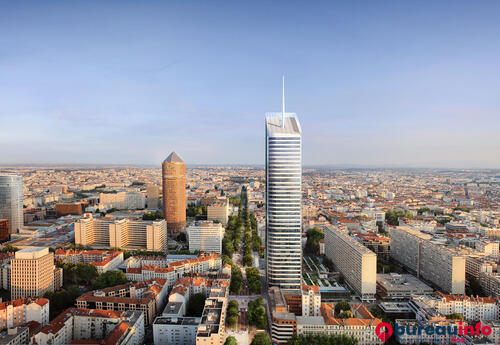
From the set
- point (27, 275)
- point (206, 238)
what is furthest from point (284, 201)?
point (27, 275)

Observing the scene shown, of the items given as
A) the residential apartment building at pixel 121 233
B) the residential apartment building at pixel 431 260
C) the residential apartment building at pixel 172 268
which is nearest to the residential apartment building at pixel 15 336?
the residential apartment building at pixel 172 268

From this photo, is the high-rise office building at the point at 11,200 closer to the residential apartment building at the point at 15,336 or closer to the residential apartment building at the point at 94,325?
the residential apartment building at the point at 94,325

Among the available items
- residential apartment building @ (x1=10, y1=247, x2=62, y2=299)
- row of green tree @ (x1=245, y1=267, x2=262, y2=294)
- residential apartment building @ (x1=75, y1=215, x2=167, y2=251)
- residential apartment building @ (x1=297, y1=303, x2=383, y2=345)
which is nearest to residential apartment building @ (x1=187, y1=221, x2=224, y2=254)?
residential apartment building @ (x1=75, y1=215, x2=167, y2=251)

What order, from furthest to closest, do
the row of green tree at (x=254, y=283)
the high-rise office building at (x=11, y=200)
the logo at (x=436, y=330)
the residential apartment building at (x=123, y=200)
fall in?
1. the residential apartment building at (x=123, y=200)
2. the high-rise office building at (x=11, y=200)
3. the row of green tree at (x=254, y=283)
4. the logo at (x=436, y=330)

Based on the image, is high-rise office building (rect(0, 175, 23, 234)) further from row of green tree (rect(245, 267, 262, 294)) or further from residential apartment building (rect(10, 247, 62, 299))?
row of green tree (rect(245, 267, 262, 294))

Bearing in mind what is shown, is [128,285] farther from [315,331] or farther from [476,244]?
[476,244]

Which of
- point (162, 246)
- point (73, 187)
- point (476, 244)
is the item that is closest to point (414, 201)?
point (476, 244)
